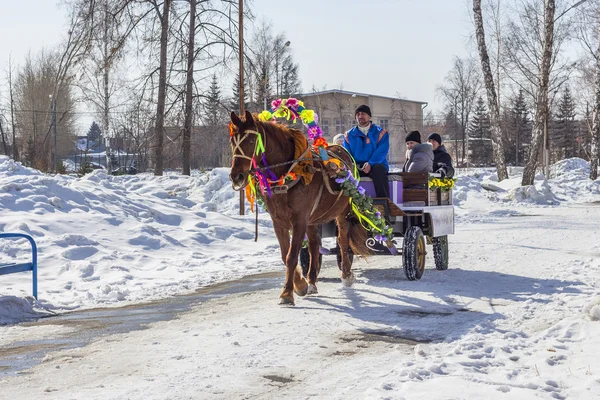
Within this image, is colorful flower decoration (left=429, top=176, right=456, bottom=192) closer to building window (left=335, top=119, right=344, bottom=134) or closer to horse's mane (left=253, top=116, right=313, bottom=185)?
horse's mane (left=253, top=116, right=313, bottom=185)

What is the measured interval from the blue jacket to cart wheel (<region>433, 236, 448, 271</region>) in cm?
147

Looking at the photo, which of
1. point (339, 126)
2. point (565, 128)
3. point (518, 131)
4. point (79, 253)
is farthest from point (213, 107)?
point (565, 128)

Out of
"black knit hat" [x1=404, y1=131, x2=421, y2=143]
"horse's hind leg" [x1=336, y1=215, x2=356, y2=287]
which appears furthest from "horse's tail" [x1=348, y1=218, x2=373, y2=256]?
"black knit hat" [x1=404, y1=131, x2=421, y2=143]

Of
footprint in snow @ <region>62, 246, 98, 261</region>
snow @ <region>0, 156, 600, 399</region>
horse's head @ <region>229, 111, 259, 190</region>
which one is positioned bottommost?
snow @ <region>0, 156, 600, 399</region>

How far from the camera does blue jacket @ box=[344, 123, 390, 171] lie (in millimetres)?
10070

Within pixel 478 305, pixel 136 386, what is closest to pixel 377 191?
pixel 478 305

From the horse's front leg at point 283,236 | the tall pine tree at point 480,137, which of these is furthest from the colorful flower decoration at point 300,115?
the tall pine tree at point 480,137

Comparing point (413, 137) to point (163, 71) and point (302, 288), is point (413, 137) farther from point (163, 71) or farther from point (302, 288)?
point (163, 71)

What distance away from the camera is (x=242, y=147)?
7699 mm

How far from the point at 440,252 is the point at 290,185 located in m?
3.48

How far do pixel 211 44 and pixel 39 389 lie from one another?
74.4 feet

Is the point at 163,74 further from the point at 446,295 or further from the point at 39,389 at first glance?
the point at 39,389

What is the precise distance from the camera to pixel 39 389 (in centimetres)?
512

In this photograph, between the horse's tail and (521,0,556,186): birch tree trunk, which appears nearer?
the horse's tail
